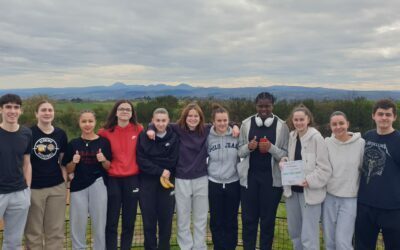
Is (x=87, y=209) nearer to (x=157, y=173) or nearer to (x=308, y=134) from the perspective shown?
(x=157, y=173)

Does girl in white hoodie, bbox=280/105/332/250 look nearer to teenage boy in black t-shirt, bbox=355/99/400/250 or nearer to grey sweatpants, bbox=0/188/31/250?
teenage boy in black t-shirt, bbox=355/99/400/250

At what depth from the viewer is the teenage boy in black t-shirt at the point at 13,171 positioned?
456 cm

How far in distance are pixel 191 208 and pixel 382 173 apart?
2589 mm

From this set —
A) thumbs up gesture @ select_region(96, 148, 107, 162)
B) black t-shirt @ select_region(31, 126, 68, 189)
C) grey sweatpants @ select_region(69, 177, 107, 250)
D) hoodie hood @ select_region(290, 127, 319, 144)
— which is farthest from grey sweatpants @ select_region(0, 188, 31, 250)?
hoodie hood @ select_region(290, 127, 319, 144)

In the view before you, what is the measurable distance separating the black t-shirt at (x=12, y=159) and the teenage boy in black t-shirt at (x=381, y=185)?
4.18 metres

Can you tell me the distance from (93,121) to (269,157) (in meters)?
2.47

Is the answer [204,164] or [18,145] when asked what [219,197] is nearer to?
[204,164]

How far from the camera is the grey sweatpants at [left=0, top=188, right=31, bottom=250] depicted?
15.1ft

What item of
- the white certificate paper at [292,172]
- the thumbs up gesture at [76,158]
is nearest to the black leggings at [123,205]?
the thumbs up gesture at [76,158]

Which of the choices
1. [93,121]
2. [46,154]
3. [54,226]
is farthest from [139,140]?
[54,226]

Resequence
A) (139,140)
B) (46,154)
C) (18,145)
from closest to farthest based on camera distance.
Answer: (18,145)
(46,154)
(139,140)

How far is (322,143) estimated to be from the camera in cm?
500

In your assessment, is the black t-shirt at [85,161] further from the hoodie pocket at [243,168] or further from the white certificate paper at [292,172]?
the white certificate paper at [292,172]

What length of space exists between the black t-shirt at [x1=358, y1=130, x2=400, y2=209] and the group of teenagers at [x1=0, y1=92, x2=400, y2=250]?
0.04 feet
